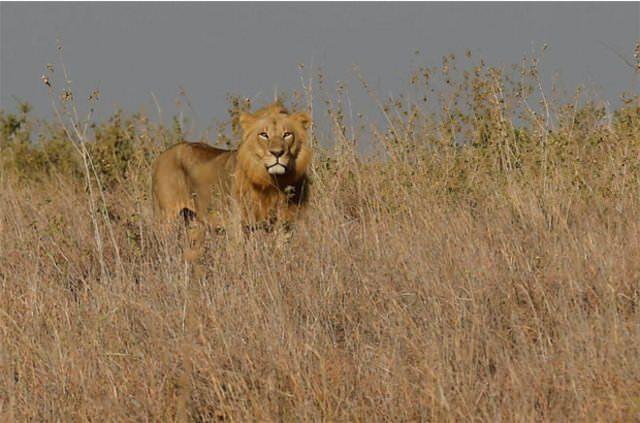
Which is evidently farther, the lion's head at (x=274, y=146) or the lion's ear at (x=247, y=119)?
the lion's ear at (x=247, y=119)

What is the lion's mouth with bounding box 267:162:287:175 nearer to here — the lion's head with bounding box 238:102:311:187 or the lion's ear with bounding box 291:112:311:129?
the lion's head with bounding box 238:102:311:187

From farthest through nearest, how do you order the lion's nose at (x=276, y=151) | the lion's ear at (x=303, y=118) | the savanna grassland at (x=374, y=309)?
1. the lion's ear at (x=303, y=118)
2. the lion's nose at (x=276, y=151)
3. the savanna grassland at (x=374, y=309)

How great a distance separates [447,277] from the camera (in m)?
4.67

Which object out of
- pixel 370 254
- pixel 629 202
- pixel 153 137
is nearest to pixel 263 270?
pixel 370 254

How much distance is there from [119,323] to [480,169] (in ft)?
13.3

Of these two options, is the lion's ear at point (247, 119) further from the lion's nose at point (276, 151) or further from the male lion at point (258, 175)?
the lion's nose at point (276, 151)

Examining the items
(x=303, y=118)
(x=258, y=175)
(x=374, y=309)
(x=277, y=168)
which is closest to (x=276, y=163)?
(x=277, y=168)

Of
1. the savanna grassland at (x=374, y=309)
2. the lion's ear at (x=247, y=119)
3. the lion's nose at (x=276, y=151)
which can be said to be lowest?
the savanna grassland at (x=374, y=309)

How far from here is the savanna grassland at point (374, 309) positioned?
3.46m

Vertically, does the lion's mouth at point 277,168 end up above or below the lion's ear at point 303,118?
below

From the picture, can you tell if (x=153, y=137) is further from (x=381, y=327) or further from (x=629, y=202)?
(x=381, y=327)

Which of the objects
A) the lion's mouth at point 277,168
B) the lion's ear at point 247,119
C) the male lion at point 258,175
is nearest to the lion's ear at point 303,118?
the male lion at point 258,175

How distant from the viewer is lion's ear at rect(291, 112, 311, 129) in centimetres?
656

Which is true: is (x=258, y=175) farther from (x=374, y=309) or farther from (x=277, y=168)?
(x=374, y=309)
